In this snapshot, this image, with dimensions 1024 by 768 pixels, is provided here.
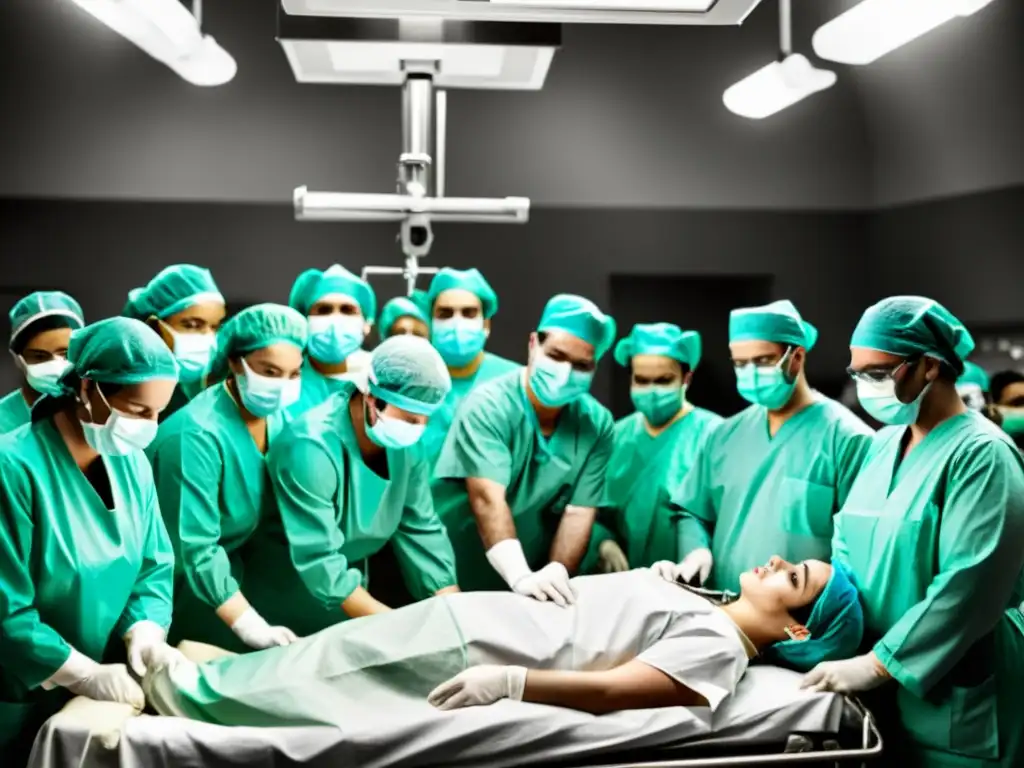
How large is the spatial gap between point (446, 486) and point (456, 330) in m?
0.50

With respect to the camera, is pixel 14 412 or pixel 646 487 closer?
pixel 14 412

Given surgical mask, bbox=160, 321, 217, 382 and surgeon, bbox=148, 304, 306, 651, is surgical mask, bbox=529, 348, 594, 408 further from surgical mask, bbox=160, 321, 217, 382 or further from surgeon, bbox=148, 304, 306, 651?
surgical mask, bbox=160, 321, 217, 382

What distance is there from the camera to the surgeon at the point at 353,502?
7.33ft

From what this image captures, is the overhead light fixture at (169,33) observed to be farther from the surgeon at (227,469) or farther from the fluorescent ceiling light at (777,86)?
the fluorescent ceiling light at (777,86)

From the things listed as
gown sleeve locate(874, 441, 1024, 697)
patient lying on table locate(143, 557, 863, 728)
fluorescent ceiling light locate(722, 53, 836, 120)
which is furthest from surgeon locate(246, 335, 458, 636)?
fluorescent ceiling light locate(722, 53, 836, 120)

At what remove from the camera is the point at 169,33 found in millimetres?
2523

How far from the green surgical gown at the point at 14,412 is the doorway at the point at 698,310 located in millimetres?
2218

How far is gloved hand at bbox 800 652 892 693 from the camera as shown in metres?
2.02

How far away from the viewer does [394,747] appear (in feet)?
5.97

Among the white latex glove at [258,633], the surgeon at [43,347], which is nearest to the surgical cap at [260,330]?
the surgeon at [43,347]

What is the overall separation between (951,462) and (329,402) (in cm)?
148

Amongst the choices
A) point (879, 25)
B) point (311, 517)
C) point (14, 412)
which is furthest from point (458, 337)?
point (879, 25)

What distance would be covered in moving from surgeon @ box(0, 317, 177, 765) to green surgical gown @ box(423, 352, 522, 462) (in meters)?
0.99

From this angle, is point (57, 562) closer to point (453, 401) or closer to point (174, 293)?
point (174, 293)
